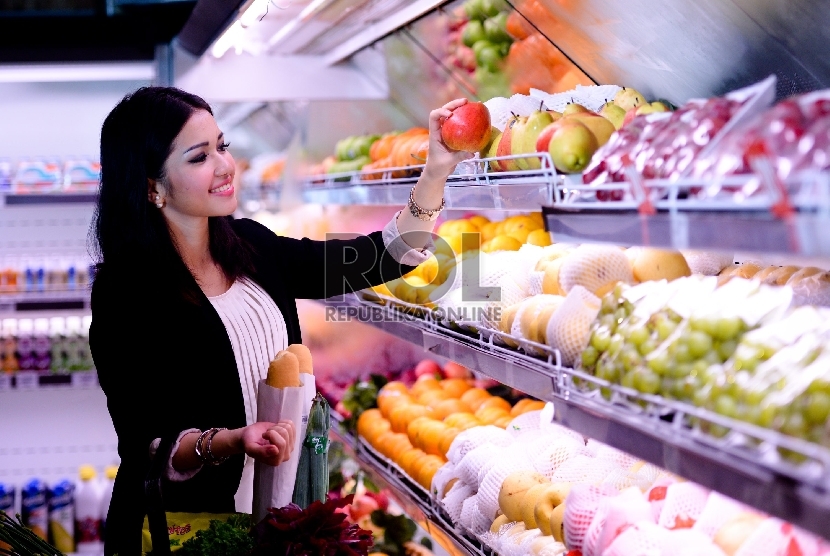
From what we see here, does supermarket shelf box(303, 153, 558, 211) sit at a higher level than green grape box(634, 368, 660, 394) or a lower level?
higher

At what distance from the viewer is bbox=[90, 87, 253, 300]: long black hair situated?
2227 mm

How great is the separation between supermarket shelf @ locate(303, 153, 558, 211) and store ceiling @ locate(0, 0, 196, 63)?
1.52 metres

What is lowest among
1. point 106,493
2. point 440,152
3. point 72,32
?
point 106,493

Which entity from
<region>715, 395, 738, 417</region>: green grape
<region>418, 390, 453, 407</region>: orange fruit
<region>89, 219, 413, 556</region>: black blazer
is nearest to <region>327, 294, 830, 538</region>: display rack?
<region>715, 395, 738, 417</region>: green grape

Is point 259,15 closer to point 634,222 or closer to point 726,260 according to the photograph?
point 726,260

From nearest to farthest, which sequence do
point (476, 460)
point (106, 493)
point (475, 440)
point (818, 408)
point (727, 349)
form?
point (818, 408) < point (727, 349) < point (476, 460) < point (475, 440) < point (106, 493)

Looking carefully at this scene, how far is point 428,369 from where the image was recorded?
3531mm

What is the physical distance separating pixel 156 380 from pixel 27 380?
9.16 ft

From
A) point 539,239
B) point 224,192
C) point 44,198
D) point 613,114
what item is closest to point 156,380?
point 224,192

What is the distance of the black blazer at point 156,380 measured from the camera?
2.14m

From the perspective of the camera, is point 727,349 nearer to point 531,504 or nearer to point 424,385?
point 531,504

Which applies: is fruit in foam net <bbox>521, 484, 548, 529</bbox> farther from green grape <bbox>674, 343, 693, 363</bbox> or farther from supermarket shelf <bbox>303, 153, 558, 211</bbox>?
green grape <bbox>674, 343, 693, 363</bbox>

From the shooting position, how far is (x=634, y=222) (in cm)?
125

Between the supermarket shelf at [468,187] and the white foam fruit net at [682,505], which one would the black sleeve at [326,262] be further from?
the white foam fruit net at [682,505]
